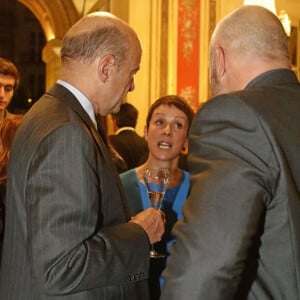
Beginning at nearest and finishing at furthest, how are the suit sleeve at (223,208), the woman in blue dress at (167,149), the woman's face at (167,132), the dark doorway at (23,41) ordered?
the suit sleeve at (223,208)
the woman in blue dress at (167,149)
the woman's face at (167,132)
the dark doorway at (23,41)

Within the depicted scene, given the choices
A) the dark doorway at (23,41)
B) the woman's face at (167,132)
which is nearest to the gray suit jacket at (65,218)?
the woman's face at (167,132)

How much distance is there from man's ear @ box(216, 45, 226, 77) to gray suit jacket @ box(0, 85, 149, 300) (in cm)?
33

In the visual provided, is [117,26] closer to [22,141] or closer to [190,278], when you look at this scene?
[22,141]

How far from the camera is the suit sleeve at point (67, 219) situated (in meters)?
1.19

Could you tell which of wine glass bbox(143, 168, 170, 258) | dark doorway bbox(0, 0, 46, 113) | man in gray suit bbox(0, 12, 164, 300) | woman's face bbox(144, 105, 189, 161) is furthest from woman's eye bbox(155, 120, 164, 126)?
dark doorway bbox(0, 0, 46, 113)

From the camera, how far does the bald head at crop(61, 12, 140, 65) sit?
139 cm

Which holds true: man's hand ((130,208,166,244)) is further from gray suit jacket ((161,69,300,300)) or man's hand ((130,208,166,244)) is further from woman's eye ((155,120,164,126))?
woman's eye ((155,120,164,126))

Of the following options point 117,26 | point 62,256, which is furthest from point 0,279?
point 117,26

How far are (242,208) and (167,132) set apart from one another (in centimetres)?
126

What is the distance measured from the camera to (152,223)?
1447 millimetres

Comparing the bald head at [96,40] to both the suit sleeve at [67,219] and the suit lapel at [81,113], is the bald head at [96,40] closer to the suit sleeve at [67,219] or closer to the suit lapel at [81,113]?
the suit lapel at [81,113]

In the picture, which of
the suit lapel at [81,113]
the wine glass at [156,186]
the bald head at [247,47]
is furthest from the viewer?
the wine glass at [156,186]

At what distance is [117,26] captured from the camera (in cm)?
141

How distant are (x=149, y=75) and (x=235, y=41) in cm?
477
